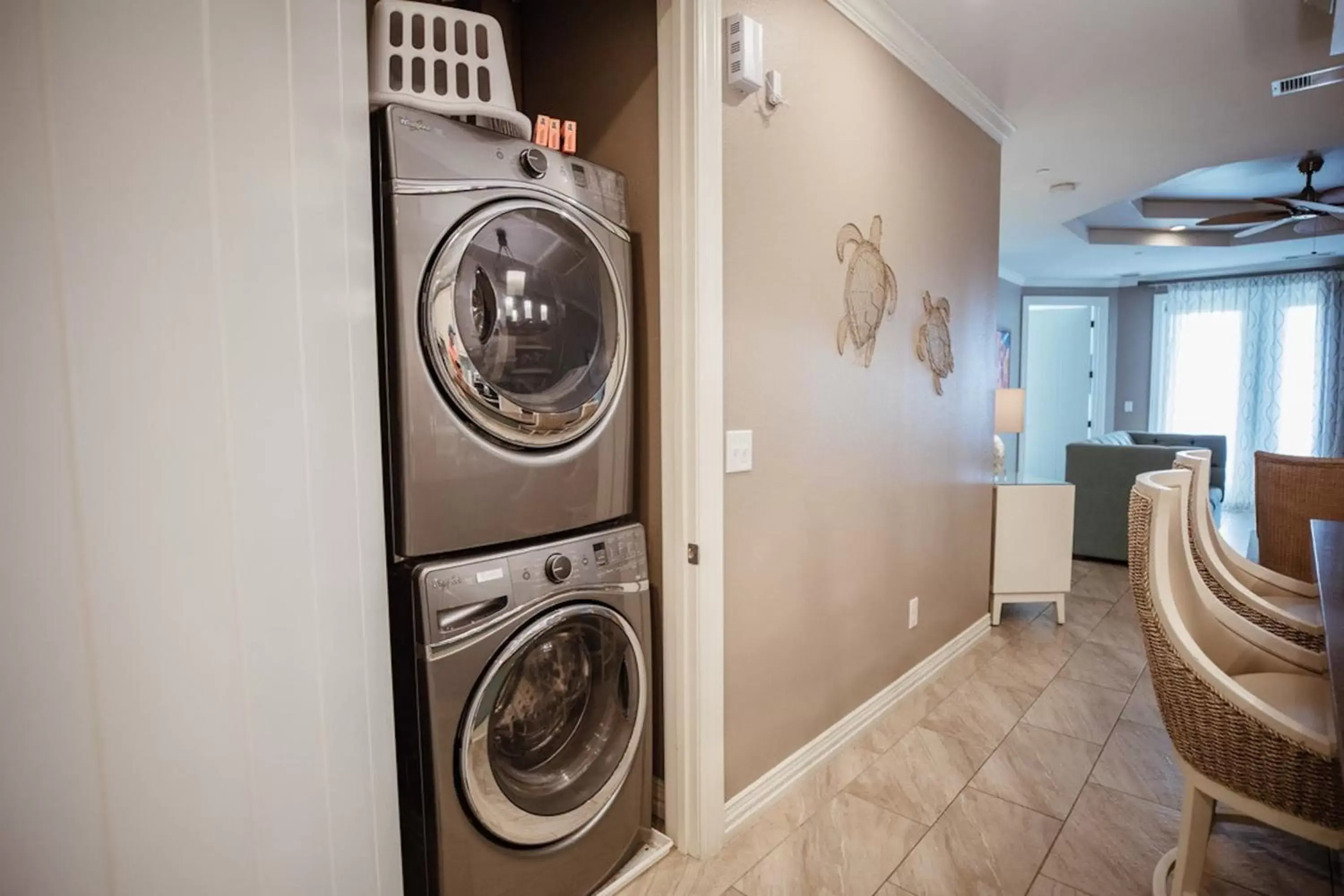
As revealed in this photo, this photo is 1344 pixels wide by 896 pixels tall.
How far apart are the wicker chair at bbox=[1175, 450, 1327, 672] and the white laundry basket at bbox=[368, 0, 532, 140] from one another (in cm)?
214

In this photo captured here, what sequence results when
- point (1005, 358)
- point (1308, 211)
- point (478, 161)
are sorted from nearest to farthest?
point (478, 161) < point (1308, 211) < point (1005, 358)

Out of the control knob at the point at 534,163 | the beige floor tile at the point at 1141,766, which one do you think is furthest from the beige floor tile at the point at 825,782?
the control knob at the point at 534,163

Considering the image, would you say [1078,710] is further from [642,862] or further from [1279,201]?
[1279,201]

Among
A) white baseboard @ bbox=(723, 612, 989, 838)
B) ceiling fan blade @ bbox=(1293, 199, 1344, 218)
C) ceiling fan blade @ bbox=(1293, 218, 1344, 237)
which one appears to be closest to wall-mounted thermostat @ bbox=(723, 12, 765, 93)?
white baseboard @ bbox=(723, 612, 989, 838)

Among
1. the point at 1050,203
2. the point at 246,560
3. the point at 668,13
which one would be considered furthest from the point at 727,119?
the point at 1050,203

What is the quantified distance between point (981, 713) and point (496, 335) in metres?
2.38

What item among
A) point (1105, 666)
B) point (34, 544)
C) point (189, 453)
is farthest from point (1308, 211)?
point (34, 544)

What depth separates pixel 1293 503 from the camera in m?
3.09

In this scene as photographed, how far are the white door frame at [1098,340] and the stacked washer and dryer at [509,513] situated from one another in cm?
760

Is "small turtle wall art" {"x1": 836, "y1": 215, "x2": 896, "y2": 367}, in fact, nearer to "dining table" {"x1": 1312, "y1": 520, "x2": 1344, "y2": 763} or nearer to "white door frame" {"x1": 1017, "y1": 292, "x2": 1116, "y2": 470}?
"dining table" {"x1": 1312, "y1": 520, "x2": 1344, "y2": 763}

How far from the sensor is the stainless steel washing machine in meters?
1.29

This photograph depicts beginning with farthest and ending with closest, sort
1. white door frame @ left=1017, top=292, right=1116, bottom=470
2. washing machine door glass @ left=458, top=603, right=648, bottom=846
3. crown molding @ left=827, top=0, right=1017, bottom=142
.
A: white door frame @ left=1017, top=292, right=1116, bottom=470 < crown molding @ left=827, top=0, right=1017, bottom=142 < washing machine door glass @ left=458, top=603, right=648, bottom=846

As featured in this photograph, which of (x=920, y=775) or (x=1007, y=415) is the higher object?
(x=1007, y=415)

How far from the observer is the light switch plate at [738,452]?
1.80 metres
